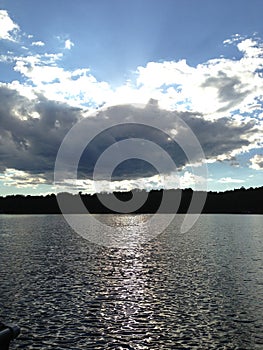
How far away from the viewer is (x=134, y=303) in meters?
37.8

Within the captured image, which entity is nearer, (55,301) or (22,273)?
(55,301)

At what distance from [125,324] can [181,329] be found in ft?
15.6

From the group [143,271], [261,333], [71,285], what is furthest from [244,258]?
[261,333]

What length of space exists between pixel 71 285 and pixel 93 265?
17428 millimetres

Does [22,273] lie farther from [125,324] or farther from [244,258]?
[244,258]

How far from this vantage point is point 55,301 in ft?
125

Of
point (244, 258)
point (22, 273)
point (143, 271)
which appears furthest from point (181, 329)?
point (244, 258)

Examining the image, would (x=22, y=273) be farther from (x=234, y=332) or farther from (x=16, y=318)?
(x=234, y=332)

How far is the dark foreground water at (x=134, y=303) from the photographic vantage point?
2753 cm

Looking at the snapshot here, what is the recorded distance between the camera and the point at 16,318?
32.2m

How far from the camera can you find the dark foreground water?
90.3ft

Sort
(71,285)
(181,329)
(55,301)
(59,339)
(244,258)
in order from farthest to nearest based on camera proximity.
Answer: (244,258)
(71,285)
(55,301)
(181,329)
(59,339)

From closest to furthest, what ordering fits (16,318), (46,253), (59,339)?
(59,339) → (16,318) → (46,253)

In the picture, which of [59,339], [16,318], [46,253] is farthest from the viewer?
[46,253]
